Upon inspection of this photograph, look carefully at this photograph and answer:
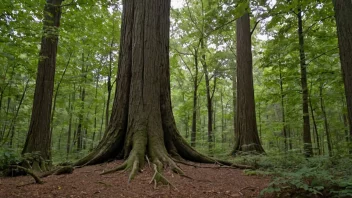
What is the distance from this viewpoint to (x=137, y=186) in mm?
3316

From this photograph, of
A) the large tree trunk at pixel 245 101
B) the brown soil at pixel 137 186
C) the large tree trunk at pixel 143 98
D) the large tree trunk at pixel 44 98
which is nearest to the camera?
the brown soil at pixel 137 186

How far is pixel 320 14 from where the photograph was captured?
6.91 m

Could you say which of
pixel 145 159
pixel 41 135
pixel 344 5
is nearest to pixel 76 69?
pixel 41 135

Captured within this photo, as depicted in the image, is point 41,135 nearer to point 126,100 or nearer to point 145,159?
point 126,100

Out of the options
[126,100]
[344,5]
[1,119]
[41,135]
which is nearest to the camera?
[344,5]

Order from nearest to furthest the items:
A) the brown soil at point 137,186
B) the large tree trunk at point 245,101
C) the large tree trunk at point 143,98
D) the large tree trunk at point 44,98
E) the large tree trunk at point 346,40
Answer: the brown soil at point 137,186 < the large tree trunk at point 346,40 < the large tree trunk at point 143,98 < the large tree trunk at point 44,98 < the large tree trunk at point 245,101

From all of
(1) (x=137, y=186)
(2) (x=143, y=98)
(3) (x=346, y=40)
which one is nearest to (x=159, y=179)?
(1) (x=137, y=186)

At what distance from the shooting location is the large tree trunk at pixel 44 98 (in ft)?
19.5

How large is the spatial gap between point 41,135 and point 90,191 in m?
3.87

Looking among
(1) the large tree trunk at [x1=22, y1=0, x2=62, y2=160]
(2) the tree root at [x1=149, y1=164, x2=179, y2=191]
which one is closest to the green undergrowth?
(2) the tree root at [x1=149, y1=164, x2=179, y2=191]

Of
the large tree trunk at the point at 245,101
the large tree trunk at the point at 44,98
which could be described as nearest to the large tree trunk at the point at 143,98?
the large tree trunk at the point at 44,98

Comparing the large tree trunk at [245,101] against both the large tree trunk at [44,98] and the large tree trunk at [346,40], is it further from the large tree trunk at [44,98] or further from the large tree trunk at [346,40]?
the large tree trunk at [44,98]

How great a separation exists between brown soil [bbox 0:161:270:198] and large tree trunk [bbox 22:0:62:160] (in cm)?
253

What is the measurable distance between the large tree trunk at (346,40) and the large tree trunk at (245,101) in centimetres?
445
